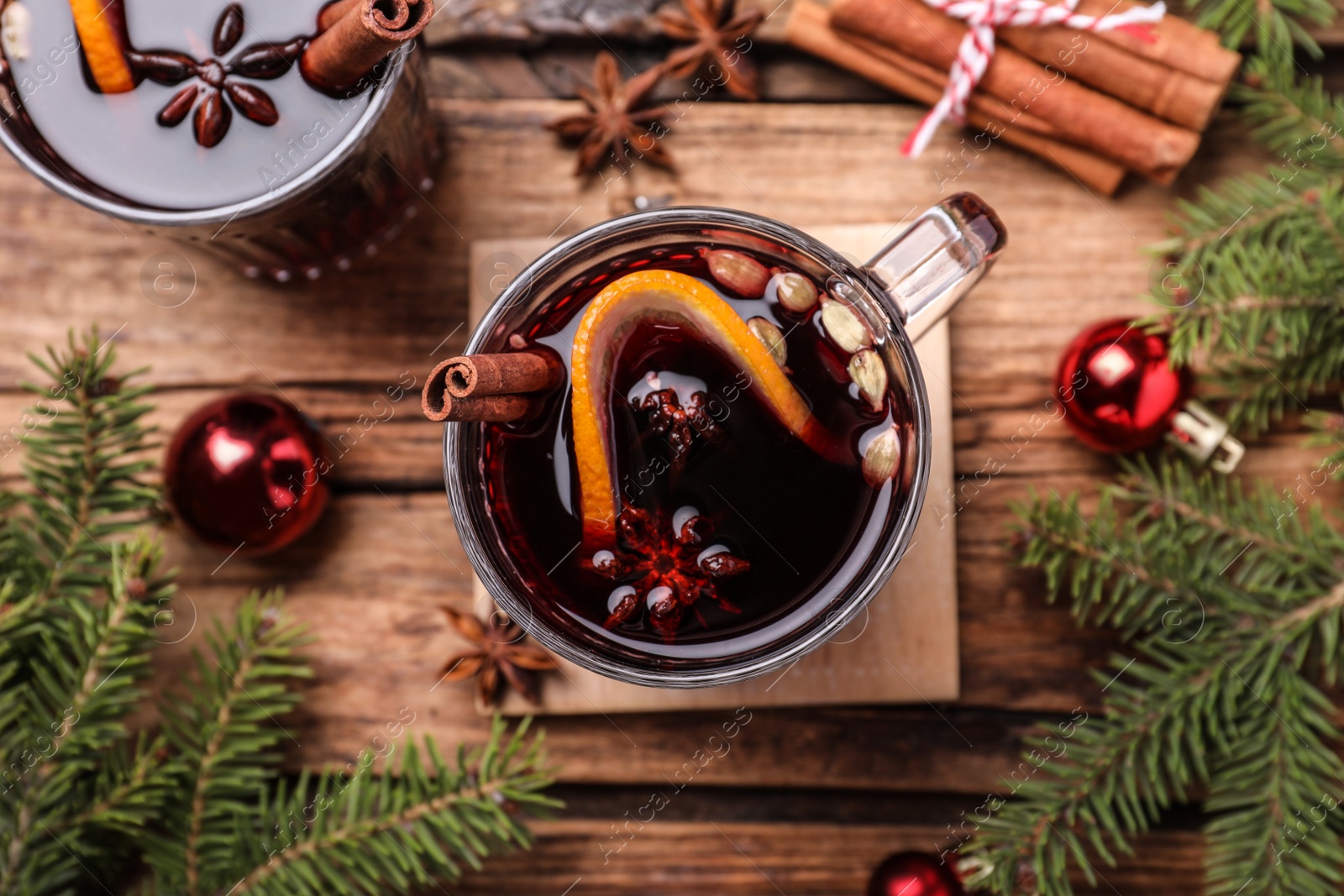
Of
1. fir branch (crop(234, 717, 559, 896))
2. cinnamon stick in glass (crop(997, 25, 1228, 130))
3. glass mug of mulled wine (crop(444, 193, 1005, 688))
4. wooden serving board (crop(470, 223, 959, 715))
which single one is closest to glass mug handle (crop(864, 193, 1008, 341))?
glass mug of mulled wine (crop(444, 193, 1005, 688))

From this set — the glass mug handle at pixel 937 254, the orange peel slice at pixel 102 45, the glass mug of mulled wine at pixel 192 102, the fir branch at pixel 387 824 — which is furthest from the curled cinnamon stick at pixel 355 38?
the fir branch at pixel 387 824

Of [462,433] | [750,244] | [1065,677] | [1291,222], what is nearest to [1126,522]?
[1065,677]

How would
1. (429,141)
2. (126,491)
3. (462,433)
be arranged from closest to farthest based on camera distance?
1. (462,433)
2. (126,491)
3. (429,141)

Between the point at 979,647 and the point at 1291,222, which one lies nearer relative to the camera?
the point at 1291,222

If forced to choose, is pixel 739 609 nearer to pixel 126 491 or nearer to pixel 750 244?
pixel 750 244

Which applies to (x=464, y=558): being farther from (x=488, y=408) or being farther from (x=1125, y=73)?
(x=1125, y=73)

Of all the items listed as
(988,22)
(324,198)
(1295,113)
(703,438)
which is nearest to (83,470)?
(324,198)
